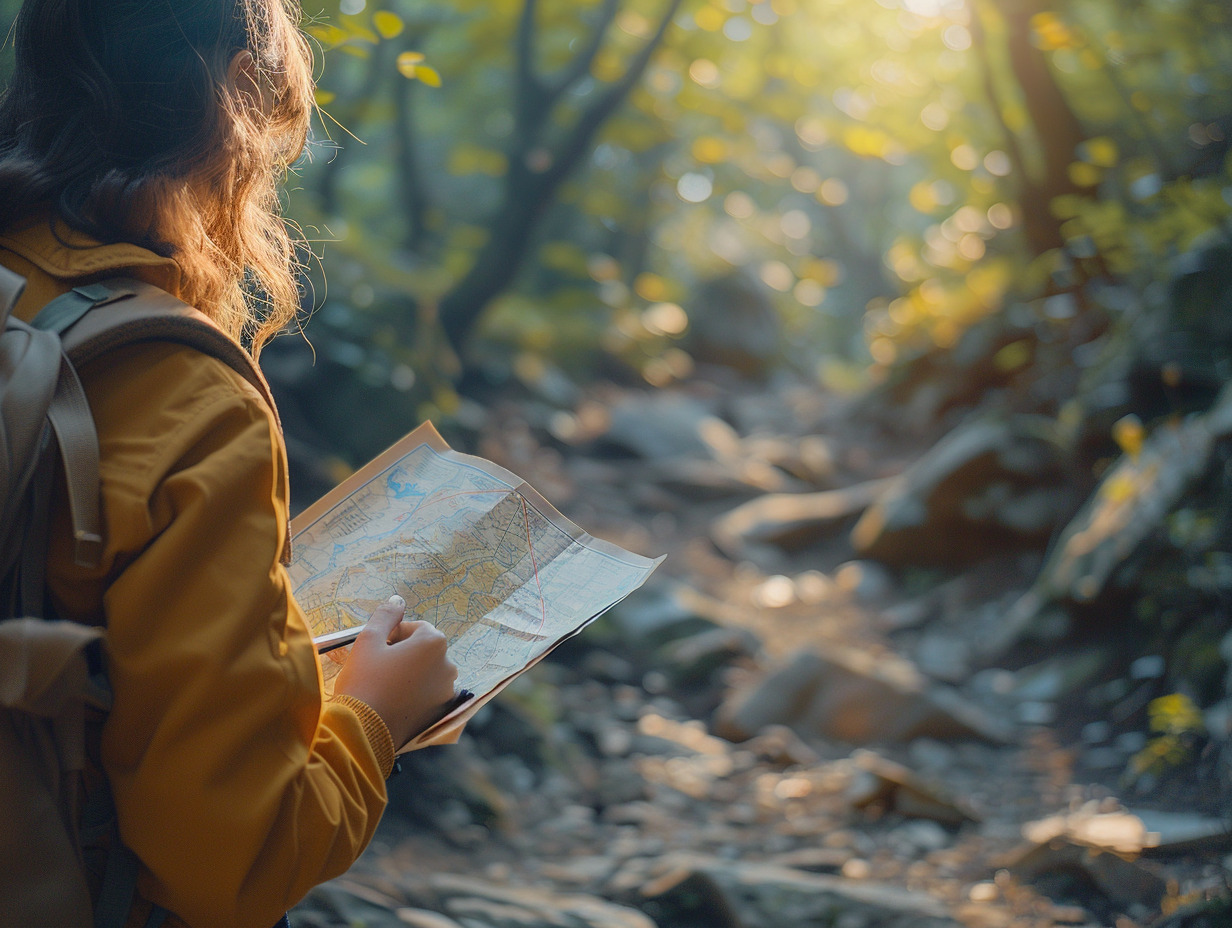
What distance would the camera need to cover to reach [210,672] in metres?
0.91

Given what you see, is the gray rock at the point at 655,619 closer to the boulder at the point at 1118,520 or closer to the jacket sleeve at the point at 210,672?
the boulder at the point at 1118,520

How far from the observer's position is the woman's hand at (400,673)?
1.17 meters

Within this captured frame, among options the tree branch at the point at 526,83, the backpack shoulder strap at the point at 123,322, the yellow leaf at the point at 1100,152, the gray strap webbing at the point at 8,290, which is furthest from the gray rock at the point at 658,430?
the gray strap webbing at the point at 8,290

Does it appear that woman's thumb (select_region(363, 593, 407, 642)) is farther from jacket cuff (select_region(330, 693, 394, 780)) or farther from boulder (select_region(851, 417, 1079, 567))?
boulder (select_region(851, 417, 1079, 567))

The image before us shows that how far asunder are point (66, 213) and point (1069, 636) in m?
4.67

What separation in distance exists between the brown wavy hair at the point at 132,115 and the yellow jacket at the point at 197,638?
0.09 meters

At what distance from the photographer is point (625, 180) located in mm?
15289

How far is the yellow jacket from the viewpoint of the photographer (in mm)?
919

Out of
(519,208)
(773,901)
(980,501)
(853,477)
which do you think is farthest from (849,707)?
(853,477)

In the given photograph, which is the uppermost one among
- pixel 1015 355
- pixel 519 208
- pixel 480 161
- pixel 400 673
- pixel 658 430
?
pixel 400 673

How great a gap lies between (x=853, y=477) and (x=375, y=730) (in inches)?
350

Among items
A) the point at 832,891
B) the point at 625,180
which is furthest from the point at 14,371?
the point at 625,180

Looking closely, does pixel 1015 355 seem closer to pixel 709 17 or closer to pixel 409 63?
pixel 709 17

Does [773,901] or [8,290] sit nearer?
[8,290]
